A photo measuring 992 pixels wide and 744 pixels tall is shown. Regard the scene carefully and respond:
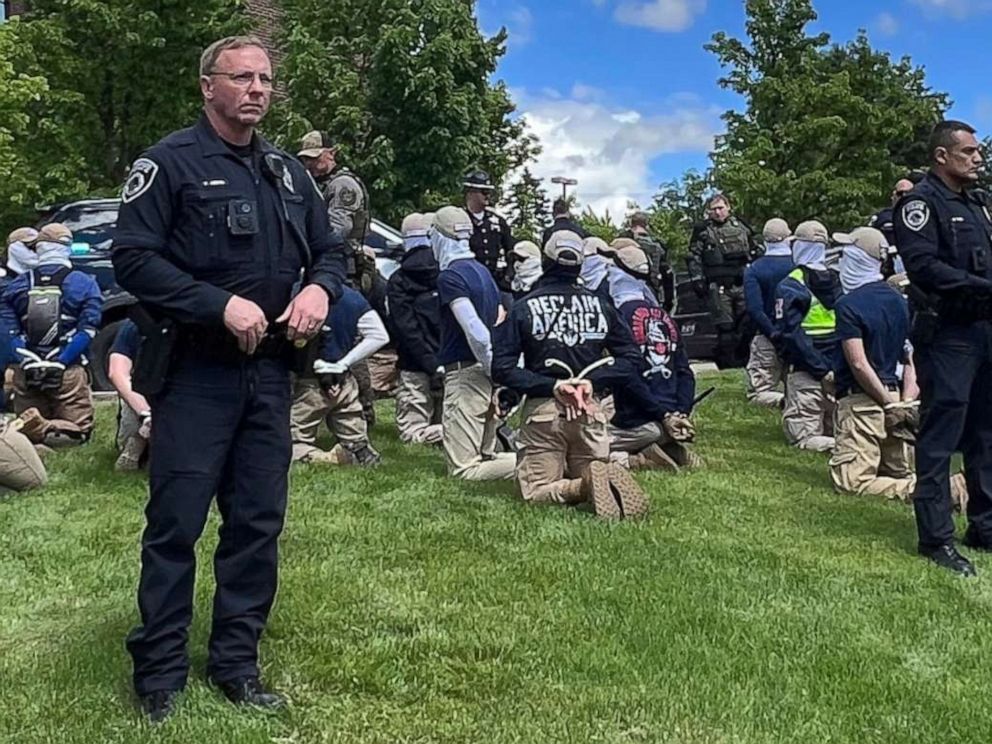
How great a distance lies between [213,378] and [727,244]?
9.84m

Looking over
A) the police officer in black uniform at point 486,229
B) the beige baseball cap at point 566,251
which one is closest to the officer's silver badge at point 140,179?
the beige baseball cap at point 566,251

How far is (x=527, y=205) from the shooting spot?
95.1 ft

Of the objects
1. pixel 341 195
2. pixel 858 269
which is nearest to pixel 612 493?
pixel 858 269

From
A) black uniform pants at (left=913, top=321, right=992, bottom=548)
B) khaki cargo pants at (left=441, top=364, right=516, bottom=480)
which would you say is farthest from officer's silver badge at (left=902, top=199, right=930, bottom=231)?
khaki cargo pants at (left=441, top=364, right=516, bottom=480)

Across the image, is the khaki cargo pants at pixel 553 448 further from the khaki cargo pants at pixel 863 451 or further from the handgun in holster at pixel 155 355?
the handgun in holster at pixel 155 355

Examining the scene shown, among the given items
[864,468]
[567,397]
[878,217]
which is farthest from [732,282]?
[567,397]

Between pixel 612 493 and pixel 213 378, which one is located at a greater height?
pixel 213 378

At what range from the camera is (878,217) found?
11.0 metres

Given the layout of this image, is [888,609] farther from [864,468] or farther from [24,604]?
[24,604]

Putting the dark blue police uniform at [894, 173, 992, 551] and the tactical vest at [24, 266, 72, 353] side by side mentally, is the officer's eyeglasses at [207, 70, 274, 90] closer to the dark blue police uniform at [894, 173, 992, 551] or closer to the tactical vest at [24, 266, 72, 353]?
the dark blue police uniform at [894, 173, 992, 551]

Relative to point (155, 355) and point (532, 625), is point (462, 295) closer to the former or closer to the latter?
point (532, 625)

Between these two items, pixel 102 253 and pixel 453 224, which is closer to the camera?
pixel 453 224

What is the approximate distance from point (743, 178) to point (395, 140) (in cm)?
1067

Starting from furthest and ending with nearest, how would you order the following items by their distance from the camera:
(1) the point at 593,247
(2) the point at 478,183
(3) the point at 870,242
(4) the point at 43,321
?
1. (2) the point at 478,183
2. (4) the point at 43,321
3. (1) the point at 593,247
4. (3) the point at 870,242
